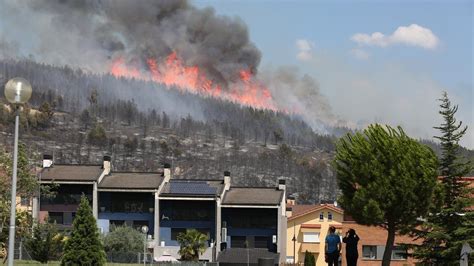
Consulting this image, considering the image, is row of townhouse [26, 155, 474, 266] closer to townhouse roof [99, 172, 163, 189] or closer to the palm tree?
townhouse roof [99, 172, 163, 189]

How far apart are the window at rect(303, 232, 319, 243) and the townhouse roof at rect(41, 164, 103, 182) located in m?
29.9

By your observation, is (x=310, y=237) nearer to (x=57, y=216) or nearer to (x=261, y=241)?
(x=261, y=241)

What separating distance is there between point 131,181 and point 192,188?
730 cm

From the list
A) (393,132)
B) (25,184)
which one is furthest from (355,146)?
(25,184)

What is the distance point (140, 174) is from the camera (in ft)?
342

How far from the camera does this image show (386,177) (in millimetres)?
34875

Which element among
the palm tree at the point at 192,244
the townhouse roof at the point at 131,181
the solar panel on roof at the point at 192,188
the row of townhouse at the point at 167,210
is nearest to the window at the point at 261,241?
the row of townhouse at the point at 167,210

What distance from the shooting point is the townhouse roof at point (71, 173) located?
99.0 m

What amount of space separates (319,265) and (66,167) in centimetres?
3377

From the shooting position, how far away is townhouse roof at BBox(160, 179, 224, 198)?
325ft

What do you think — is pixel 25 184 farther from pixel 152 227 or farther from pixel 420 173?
pixel 152 227

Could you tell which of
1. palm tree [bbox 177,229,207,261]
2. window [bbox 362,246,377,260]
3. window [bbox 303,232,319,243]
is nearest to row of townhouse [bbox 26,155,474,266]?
palm tree [bbox 177,229,207,261]

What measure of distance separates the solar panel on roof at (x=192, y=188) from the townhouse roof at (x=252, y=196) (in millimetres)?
2212

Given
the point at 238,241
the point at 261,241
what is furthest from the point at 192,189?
the point at 261,241
